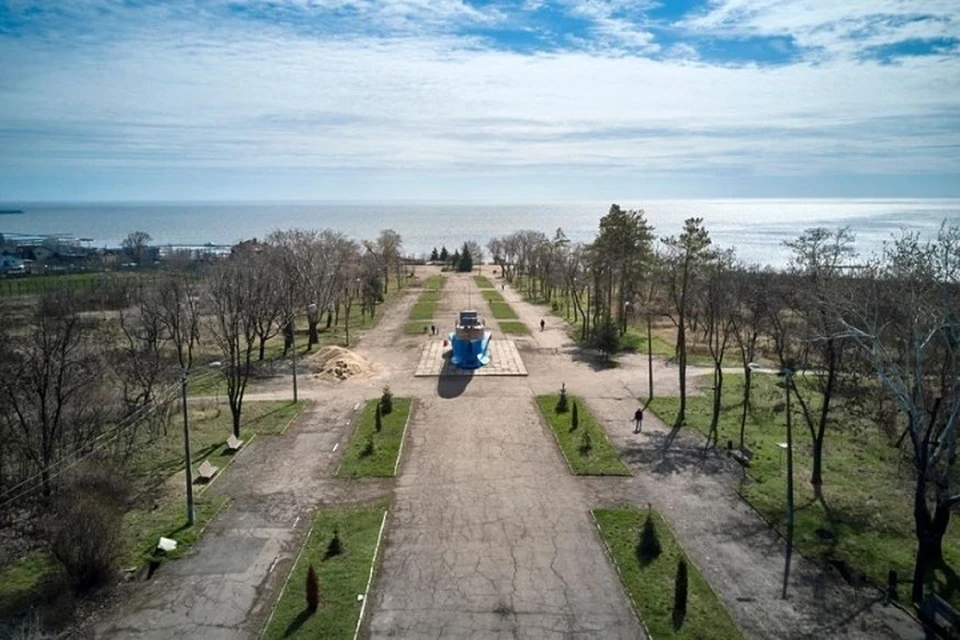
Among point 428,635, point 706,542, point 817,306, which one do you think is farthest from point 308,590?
point 817,306

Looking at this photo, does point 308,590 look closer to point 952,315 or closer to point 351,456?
point 351,456

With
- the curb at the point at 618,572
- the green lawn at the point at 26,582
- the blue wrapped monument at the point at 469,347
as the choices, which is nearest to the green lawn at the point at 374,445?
the curb at the point at 618,572

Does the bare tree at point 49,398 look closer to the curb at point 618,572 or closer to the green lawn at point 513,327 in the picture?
the curb at point 618,572

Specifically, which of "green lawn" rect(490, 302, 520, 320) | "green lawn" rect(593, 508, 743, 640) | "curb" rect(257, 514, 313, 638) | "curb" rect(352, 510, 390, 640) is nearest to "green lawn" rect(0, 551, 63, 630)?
"curb" rect(257, 514, 313, 638)

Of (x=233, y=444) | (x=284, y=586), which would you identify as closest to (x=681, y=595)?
(x=284, y=586)

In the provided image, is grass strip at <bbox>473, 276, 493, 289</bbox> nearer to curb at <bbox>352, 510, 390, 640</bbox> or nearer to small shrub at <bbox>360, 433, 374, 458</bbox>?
small shrub at <bbox>360, 433, 374, 458</bbox>
